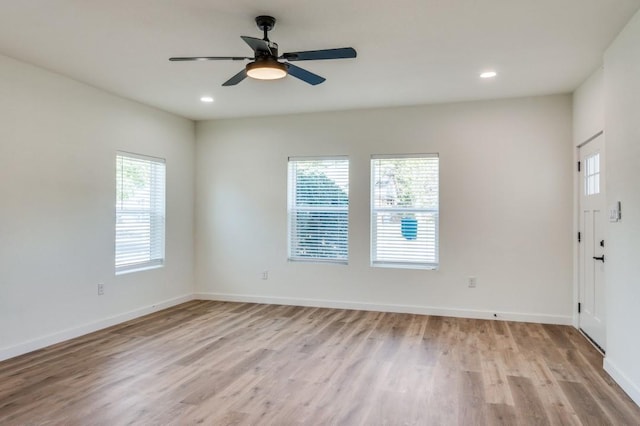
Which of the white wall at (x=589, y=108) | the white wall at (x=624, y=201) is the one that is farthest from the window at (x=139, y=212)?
the white wall at (x=589, y=108)

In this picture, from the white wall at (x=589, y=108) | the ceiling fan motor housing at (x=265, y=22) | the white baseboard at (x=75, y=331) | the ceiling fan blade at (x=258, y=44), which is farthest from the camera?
the white wall at (x=589, y=108)

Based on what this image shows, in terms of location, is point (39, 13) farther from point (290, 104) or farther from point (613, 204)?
point (613, 204)

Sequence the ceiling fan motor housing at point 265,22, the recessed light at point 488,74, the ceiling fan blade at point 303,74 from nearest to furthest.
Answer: the ceiling fan motor housing at point 265,22
the ceiling fan blade at point 303,74
the recessed light at point 488,74

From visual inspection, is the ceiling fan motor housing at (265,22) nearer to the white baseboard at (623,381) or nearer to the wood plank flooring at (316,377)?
the wood plank flooring at (316,377)

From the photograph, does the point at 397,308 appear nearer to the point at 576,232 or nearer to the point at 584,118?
the point at 576,232

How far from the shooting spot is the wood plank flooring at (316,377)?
2668 millimetres

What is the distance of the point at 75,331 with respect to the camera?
4324 millimetres

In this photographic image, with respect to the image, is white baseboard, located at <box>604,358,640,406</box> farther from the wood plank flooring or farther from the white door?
the white door

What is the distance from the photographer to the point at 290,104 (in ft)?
17.5

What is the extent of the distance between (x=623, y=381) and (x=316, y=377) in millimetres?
2281

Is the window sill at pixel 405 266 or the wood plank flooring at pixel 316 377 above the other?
the window sill at pixel 405 266

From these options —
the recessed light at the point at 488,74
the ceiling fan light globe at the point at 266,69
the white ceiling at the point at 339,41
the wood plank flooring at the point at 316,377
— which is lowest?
the wood plank flooring at the point at 316,377

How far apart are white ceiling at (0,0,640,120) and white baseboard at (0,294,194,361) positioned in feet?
8.61

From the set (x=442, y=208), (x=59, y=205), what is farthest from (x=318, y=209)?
(x=59, y=205)
